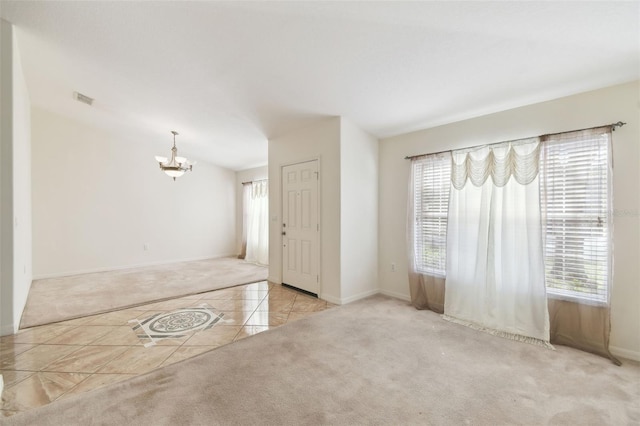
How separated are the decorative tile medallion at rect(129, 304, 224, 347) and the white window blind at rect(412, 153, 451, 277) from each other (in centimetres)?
281

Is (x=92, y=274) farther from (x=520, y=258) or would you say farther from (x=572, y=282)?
(x=572, y=282)

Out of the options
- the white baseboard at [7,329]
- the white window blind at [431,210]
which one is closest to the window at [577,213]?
the white window blind at [431,210]

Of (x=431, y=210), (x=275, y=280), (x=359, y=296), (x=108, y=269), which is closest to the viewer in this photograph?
(x=431, y=210)

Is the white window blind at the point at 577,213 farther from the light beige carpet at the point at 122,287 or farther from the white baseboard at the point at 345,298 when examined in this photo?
the light beige carpet at the point at 122,287

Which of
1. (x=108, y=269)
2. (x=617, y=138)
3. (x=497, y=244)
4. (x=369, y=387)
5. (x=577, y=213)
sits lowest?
(x=369, y=387)

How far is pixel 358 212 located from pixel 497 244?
5.77 feet

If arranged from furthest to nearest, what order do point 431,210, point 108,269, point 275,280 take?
point 108,269 → point 275,280 → point 431,210

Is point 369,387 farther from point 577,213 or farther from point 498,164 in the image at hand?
point 498,164

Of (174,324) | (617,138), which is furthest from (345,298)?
(617,138)

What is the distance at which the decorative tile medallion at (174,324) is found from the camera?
9.07 feet

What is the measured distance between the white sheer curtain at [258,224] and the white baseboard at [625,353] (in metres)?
5.60

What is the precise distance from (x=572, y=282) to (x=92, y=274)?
7.57 meters

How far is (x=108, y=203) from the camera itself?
5.73m

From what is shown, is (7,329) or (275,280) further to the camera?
(275,280)
